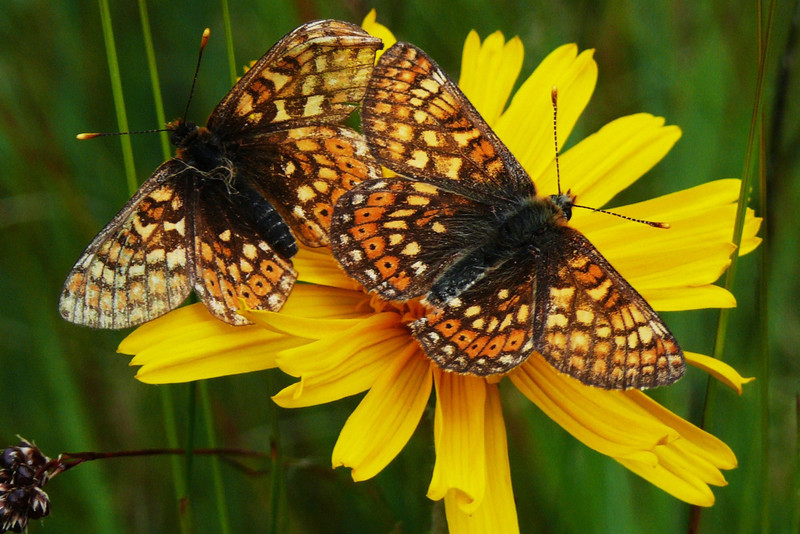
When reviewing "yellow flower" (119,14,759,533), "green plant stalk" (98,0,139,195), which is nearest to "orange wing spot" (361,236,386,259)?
"yellow flower" (119,14,759,533)

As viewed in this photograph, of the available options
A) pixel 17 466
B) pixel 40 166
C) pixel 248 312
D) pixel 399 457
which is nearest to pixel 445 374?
pixel 248 312

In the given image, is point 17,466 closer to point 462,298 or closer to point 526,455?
point 462,298

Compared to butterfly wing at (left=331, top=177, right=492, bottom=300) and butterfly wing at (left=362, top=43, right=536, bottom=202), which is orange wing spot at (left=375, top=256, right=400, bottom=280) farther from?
butterfly wing at (left=362, top=43, right=536, bottom=202)

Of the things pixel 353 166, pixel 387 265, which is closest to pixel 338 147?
pixel 353 166

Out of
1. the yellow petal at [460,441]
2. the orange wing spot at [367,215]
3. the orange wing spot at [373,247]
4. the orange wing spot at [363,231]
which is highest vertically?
the orange wing spot at [367,215]

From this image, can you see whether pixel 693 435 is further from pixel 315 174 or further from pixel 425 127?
pixel 315 174

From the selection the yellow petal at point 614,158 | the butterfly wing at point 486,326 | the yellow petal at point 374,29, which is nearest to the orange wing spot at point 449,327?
the butterfly wing at point 486,326

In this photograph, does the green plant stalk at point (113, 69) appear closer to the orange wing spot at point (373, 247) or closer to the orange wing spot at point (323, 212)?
the orange wing spot at point (323, 212)
